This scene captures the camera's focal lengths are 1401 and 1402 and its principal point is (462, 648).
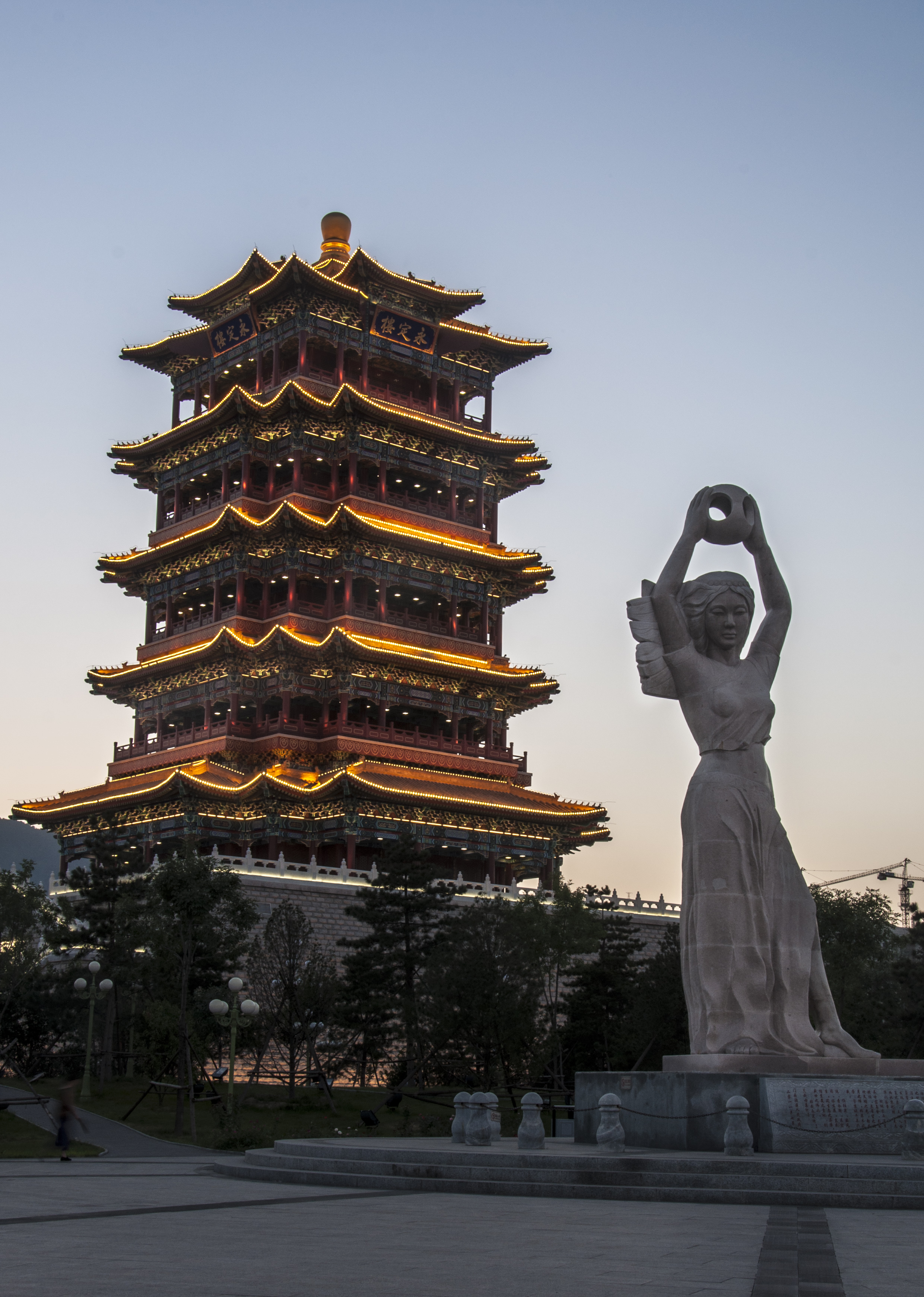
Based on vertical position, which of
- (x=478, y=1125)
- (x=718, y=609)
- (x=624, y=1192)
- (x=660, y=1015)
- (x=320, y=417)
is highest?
(x=320, y=417)

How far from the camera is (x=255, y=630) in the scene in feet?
183

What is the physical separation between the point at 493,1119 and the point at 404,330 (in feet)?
156

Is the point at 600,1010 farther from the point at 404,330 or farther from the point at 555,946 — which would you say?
the point at 404,330

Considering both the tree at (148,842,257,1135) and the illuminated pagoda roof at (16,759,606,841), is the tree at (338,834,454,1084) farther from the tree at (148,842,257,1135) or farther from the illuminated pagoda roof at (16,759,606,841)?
the illuminated pagoda roof at (16,759,606,841)

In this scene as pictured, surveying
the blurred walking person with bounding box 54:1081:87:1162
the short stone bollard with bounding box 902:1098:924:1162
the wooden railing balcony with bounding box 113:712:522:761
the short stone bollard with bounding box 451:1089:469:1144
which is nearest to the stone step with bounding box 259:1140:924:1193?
the short stone bollard with bounding box 902:1098:924:1162

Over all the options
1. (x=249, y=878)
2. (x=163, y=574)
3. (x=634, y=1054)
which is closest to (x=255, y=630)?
(x=163, y=574)

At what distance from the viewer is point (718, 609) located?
A: 57.6 ft

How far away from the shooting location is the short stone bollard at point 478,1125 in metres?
17.0

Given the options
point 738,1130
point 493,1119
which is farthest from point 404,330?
point 738,1130

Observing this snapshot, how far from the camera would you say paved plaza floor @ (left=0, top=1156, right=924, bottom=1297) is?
818 centimetres

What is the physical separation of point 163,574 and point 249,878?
21675 mm

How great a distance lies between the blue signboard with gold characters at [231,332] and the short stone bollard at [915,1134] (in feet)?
170

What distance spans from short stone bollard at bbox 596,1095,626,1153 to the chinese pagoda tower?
32.8 m

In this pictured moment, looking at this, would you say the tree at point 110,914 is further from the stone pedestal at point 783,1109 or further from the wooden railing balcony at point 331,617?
the stone pedestal at point 783,1109
